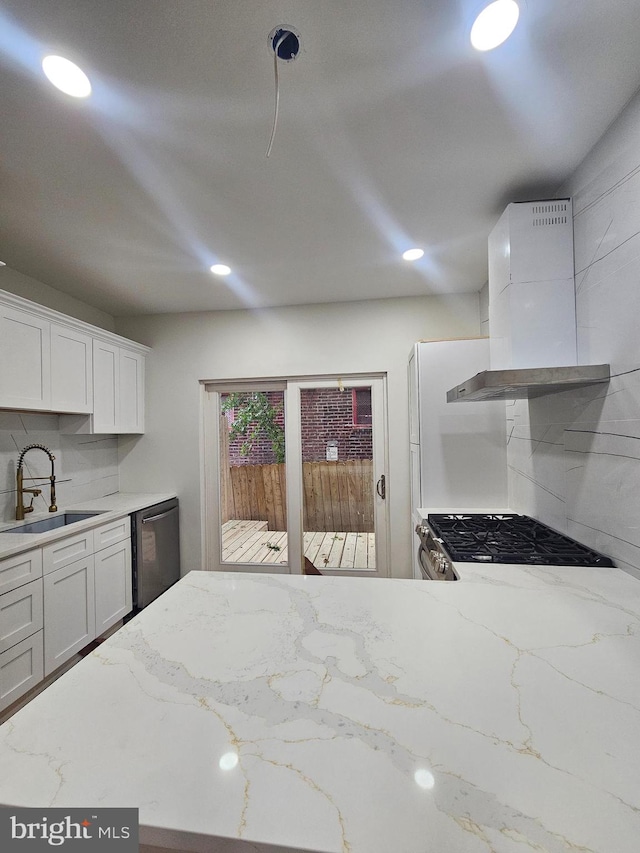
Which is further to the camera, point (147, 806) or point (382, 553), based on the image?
point (382, 553)

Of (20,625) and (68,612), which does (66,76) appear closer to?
(20,625)

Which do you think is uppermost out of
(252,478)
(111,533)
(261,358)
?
(261,358)

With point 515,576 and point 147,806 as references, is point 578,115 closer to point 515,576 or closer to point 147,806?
point 515,576

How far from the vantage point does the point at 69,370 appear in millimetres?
2619

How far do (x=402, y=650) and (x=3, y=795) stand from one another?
2.26 ft

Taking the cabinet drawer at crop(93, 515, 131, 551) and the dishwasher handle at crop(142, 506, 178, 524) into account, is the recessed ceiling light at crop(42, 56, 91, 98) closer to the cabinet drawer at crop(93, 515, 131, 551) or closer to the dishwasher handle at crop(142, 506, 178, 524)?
the cabinet drawer at crop(93, 515, 131, 551)

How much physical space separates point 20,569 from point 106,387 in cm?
149

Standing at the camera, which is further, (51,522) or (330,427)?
(330,427)

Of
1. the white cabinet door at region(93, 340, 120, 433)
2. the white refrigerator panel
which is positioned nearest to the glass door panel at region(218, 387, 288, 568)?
the white cabinet door at region(93, 340, 120, 433)

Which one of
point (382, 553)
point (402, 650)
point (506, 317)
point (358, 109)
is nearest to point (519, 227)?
point (506, 317)

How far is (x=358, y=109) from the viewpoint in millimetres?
1319

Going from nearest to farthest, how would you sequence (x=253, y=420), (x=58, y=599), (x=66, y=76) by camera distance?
1. (x=66, y=76)
2. (x=58, y=599)
3. (x=253, y=420)

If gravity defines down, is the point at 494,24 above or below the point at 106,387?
above
